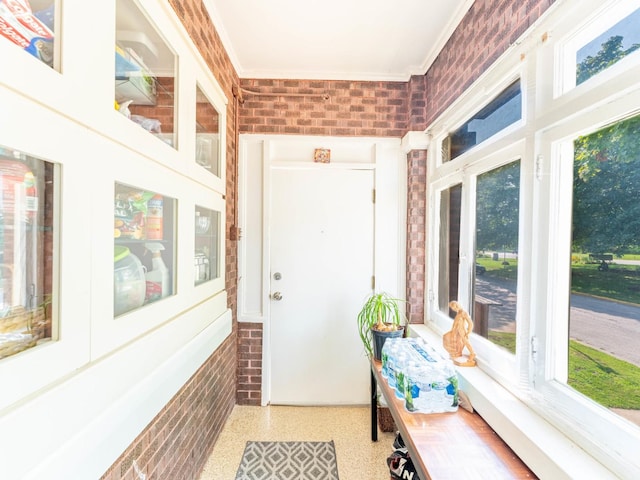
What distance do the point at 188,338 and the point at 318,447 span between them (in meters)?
1.28

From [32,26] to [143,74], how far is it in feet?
1.85

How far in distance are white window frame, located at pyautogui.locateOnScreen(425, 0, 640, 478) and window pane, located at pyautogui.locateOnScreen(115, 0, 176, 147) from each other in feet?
5.30

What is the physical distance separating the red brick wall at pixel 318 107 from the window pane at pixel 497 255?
1203 mm

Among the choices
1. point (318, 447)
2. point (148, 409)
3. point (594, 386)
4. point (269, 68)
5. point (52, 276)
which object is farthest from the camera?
point (269, 68)

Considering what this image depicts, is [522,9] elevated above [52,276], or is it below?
above

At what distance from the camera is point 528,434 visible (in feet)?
3.54

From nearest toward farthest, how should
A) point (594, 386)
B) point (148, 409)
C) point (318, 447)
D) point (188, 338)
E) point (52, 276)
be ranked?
point (52, 276) < point (594, 386) < point (148, 409) < point (188, 338) < point (318, 447)

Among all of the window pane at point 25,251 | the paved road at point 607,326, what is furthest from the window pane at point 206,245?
the paved road at point 607,326

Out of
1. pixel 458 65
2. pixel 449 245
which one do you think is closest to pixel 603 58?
pixel 458 65

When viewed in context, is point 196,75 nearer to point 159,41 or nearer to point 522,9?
point 159,41

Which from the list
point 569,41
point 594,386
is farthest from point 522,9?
point 594,386

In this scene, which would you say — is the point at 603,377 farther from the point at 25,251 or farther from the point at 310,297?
the point at 310,297

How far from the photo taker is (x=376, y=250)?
8.35ft

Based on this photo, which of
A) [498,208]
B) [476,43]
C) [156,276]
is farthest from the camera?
[476,43]
